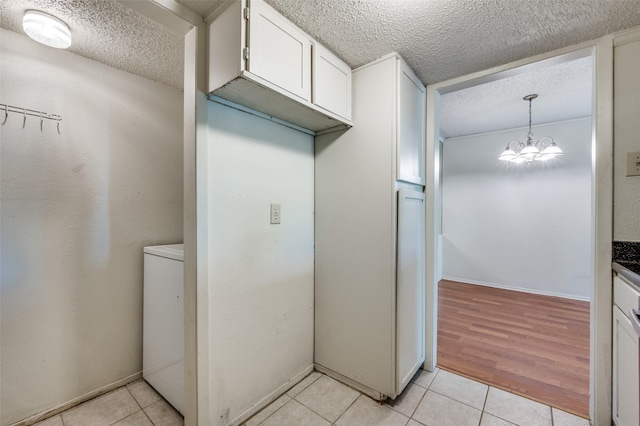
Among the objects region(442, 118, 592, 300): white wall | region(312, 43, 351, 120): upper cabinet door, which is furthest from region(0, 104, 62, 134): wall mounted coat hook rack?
region(442, 118, 592, 300): white wall

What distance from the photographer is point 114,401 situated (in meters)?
1.72

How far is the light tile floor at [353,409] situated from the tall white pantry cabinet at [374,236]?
12cm

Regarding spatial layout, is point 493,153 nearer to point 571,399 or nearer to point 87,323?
point 571,399

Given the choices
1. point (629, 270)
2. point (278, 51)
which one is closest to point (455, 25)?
point (278, 51)

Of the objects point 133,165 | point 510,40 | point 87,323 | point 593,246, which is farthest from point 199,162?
point 593,246

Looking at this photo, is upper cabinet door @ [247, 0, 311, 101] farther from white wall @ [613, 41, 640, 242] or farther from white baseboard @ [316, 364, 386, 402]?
white baseboard @ [316, 364, 386, 402]

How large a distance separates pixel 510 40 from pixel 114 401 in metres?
3.24

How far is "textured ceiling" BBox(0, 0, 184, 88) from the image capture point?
133 cm

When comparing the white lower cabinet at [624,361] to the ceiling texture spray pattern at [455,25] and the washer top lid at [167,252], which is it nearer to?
the ceiling texture spray pattern at [455,25]

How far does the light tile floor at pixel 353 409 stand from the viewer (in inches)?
60.7

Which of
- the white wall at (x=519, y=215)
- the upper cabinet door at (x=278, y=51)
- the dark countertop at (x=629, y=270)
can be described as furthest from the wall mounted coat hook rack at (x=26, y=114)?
the white wall at (x=519, y=215)

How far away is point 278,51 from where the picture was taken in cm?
132

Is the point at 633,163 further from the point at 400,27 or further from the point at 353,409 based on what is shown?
the point at 353,409

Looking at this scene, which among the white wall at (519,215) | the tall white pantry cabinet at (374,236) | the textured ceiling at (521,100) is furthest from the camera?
the white wall at (519,215)
